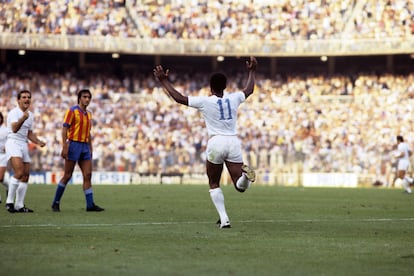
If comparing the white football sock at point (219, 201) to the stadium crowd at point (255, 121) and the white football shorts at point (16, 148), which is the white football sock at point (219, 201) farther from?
the stadium crowd at point (255, 121)

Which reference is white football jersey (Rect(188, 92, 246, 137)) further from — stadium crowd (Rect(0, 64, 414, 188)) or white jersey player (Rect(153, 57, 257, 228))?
stadium crowd (Rect(0, 64, 414, 188))

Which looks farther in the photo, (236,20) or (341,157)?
(236,20)

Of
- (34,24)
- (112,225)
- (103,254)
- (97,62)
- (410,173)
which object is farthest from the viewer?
(97,62)

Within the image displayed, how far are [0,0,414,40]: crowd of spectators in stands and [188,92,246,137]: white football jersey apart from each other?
1366 inches

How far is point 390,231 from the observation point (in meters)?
13.6

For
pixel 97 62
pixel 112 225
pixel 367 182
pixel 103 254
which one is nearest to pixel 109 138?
pixel 97 62

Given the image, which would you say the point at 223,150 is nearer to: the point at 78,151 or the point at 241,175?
the point at 241,175

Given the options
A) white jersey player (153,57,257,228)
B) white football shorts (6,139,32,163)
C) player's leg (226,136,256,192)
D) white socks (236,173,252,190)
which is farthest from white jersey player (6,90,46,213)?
white socks (236,173,252,190)

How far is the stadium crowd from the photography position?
37.7 metres

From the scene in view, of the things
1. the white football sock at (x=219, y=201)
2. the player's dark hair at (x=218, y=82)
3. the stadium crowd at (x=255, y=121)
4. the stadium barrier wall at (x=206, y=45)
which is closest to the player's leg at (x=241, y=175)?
the white football sock at (x=219, y=201)

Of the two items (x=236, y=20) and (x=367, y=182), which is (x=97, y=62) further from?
(x=367, y=182)

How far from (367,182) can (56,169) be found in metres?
12.5

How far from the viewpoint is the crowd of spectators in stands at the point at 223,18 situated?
47312 mm

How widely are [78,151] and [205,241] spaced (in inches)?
259
